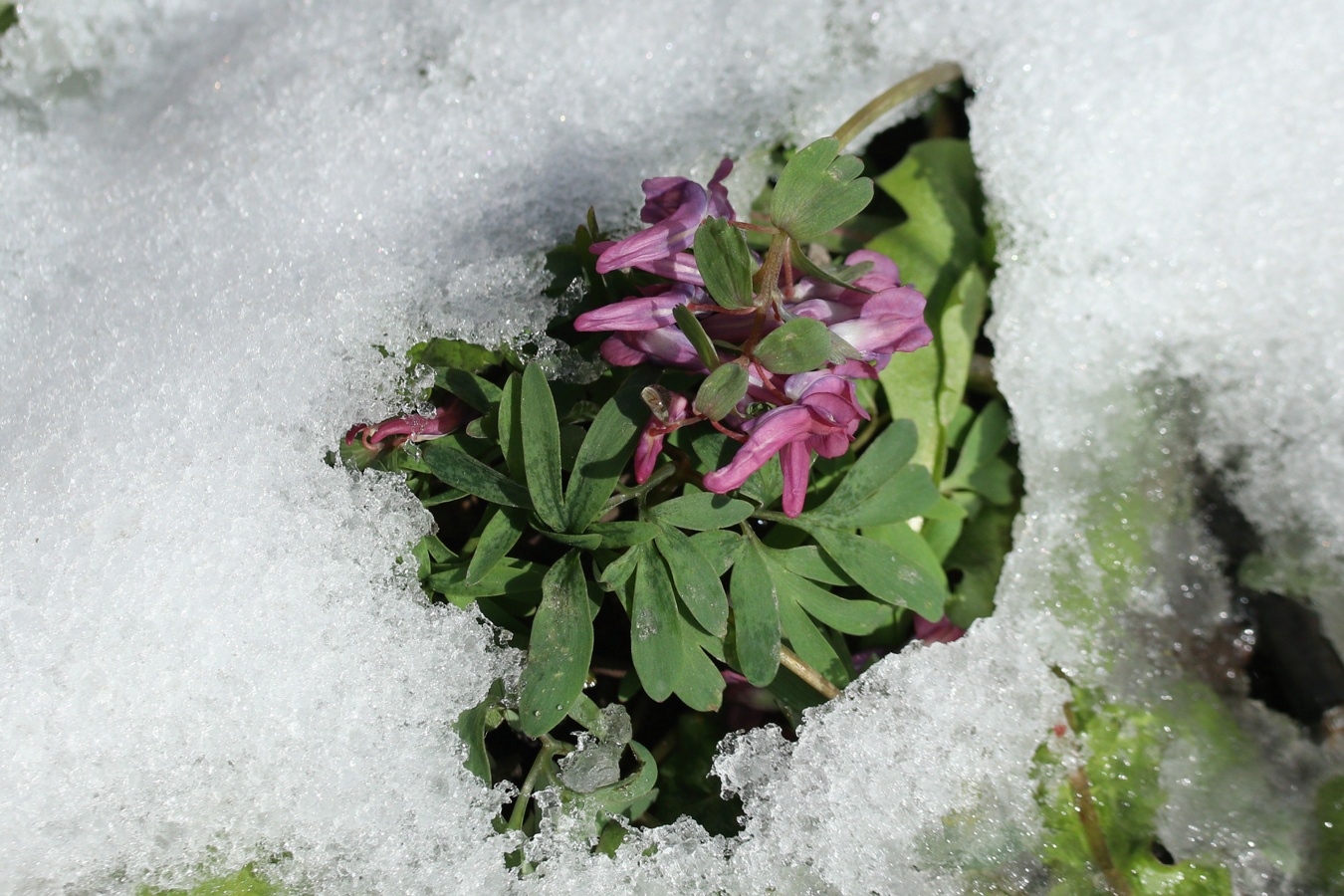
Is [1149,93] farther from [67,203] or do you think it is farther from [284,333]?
[67,203]

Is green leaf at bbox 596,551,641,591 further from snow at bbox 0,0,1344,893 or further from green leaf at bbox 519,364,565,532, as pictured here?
snow at bbox 0,0,1344,893

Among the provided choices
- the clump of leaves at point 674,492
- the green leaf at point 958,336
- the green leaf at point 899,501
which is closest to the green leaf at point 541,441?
the clump of leaves at point 674,492

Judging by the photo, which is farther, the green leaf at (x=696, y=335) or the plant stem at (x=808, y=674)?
the plant stem at (x=808, y=674)

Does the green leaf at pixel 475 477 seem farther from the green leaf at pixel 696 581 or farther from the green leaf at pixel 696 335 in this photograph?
the green leaf at pixel 696 335

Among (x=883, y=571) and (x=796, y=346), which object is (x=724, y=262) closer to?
(x=796, y=346)

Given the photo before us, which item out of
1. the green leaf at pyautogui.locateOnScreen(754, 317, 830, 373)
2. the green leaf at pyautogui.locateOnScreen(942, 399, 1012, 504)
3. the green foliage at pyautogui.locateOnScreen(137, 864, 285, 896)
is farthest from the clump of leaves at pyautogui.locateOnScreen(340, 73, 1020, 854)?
the green foliage at pyautogui.locateOnScreen(137, 864, 285, 896)

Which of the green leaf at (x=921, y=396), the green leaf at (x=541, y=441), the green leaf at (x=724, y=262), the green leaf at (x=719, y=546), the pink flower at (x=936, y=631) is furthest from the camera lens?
the green leaf at (x=921, y=396)
